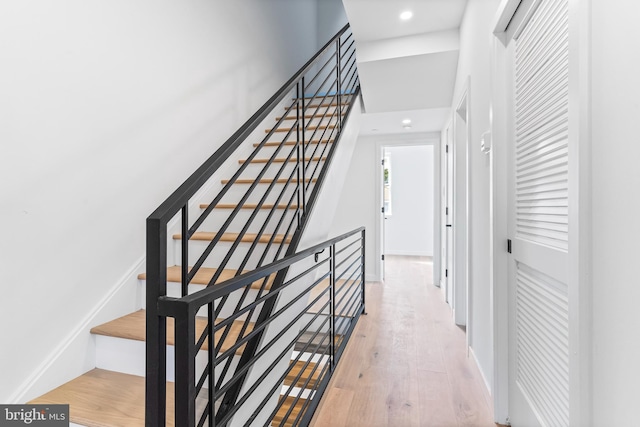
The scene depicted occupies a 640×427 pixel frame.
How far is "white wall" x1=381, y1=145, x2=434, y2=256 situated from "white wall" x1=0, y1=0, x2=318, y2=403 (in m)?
5.63

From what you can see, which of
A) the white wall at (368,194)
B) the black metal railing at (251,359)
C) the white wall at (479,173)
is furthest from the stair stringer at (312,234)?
the white wall at (368,194)

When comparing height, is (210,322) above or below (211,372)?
above

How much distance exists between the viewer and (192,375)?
0.78 meters

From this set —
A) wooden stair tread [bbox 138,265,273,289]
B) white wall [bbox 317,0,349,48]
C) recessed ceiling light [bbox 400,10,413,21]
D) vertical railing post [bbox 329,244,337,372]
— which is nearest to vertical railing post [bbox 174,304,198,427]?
wooden stair tread [bbox 138,265,273,289]

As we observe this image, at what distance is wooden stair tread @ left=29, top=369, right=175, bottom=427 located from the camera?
3.92 ft

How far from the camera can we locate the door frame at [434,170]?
442cm

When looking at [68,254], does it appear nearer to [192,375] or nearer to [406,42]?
[192,375]

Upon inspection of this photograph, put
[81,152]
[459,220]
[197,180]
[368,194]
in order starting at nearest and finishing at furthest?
1. [197,180]
2. [81,152]
3. [459,220]
4. [368,194]

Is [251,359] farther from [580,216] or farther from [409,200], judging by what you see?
[409,200]

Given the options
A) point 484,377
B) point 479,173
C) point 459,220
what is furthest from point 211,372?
point 459,220

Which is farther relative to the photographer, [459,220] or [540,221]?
[459,220]

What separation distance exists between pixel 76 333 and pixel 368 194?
3761 millimetres

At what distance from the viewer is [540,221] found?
4.00ft

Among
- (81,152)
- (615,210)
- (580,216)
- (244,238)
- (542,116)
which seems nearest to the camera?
(615,210)
